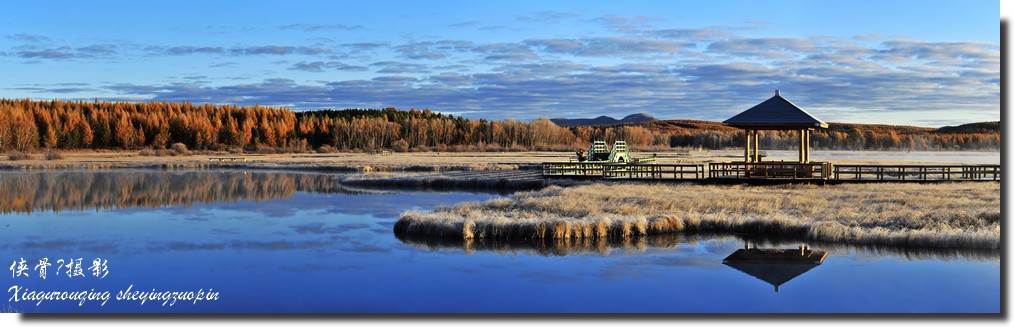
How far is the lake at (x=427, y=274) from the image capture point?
14.1 metres

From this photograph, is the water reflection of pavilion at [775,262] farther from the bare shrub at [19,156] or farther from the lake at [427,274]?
the bare shrub at [19,156]

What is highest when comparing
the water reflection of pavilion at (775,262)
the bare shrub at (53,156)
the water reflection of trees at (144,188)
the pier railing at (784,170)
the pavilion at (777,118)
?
the pavilion at (777,118)

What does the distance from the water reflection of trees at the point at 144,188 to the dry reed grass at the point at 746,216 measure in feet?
46.0

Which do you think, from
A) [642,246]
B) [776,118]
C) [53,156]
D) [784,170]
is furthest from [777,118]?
[53,156]

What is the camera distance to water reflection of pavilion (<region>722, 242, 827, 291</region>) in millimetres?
16438

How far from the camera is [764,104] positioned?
33.8 meters

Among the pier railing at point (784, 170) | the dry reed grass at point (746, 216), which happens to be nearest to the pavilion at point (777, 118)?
the pier railing at point (784, 170)

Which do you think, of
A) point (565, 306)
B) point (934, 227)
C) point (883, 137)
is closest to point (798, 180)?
point (934, 227)

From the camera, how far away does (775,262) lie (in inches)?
704

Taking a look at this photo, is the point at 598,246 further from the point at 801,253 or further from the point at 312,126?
the point at 312,126

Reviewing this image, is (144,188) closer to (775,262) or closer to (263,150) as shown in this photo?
(775,262)

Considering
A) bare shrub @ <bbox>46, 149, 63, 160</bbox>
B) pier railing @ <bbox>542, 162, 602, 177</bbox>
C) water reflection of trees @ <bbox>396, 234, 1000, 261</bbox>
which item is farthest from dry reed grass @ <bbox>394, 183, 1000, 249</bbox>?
bare shrub @ <bbox>46, 149, 63, 160</bbox>

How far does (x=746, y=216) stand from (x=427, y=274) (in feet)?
35.9

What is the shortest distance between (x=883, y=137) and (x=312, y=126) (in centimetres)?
7880
